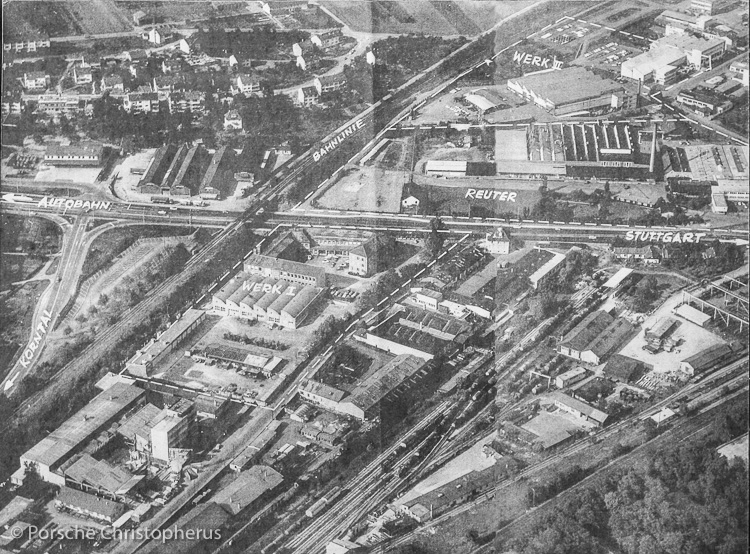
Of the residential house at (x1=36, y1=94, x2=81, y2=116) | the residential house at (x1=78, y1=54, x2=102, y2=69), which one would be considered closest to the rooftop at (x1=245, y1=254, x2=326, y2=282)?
the residential house at (x1=36, y1=94, x2=81, y2=116)

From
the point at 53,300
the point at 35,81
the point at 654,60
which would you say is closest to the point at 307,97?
the point at 35,81

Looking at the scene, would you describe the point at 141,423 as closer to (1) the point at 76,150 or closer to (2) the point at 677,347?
(2) the point at 677,347

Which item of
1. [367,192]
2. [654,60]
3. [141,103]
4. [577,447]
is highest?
[654,60]

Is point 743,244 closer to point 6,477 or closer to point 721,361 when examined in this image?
point 721,361

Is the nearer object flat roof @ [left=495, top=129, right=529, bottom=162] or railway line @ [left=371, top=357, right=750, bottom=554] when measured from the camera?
railway line @ [left=371, top=357, right=750, bottom=554]

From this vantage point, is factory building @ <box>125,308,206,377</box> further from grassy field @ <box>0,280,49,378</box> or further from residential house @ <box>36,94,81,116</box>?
residential house @ <box>36,94,81,116</box>

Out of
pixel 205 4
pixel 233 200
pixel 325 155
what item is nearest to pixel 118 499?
pixel 233 200
